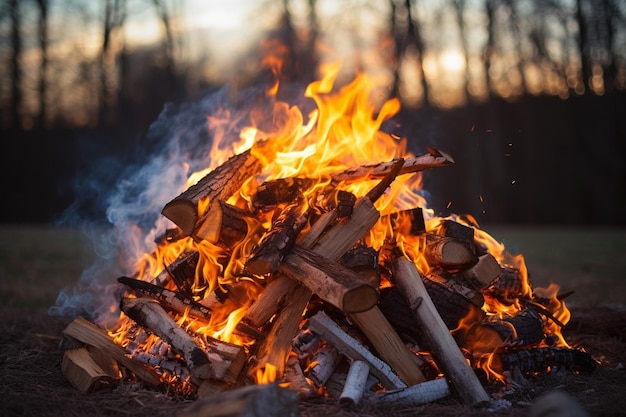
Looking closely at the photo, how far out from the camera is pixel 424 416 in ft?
9.82

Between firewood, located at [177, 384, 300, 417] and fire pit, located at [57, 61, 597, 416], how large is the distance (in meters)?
0.01

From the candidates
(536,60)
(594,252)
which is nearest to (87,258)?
(594,252)

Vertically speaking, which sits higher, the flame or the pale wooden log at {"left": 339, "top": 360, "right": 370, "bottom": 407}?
the flame

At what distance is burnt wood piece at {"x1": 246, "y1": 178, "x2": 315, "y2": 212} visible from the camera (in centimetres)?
412

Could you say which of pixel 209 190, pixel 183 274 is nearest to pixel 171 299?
pixel 183 274

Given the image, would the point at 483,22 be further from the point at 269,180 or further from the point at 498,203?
the point at 269,180

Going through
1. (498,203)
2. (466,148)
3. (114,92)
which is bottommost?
(498,203)

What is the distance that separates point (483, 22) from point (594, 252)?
493 inches

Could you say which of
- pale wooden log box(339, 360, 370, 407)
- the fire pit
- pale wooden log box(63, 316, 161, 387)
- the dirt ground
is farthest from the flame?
pale wooden log box(339, 360, 370, 407)

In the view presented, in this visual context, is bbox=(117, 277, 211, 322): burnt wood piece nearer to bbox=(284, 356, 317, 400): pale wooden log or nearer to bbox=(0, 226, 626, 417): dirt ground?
bbox=(0, 226, 626, 417): dirt ground

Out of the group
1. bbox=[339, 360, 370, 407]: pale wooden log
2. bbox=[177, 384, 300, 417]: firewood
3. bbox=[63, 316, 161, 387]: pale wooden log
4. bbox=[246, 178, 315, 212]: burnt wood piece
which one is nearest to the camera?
bbox=[177, 384, 300, 417]: firewood

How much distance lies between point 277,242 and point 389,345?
0.89 metres

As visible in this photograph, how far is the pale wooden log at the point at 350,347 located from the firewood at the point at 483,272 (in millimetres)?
962

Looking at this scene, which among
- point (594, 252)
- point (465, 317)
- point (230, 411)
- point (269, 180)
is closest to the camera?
point (230, 411)
